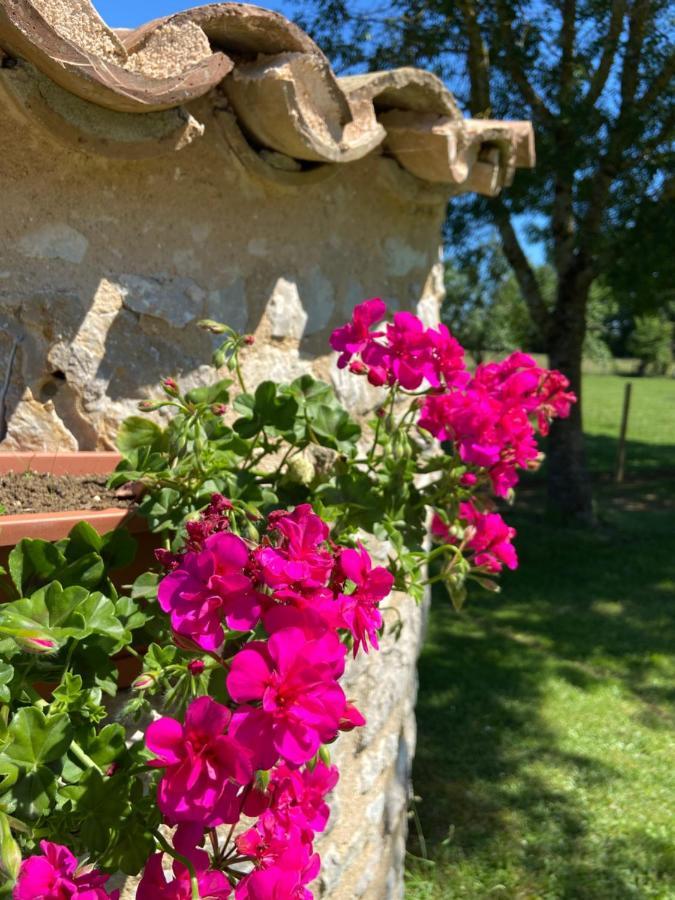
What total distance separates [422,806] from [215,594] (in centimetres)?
251

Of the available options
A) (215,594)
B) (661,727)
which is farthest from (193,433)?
(661,727)

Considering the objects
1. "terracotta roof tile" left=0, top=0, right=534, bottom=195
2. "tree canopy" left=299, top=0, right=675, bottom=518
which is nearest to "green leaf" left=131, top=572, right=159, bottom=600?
"terracotta roof tile" left=0, top=0, right=534, bottom=195

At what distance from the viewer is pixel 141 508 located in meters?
1.50

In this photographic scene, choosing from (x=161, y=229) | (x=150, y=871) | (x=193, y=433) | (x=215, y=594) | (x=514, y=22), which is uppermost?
(x=514, y=22)

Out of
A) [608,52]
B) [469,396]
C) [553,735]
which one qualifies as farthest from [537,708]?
[608,52]

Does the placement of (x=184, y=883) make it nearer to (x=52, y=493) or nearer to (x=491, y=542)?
(x=52, y=493)

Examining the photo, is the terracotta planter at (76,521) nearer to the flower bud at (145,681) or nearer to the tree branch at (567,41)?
the flower bud at (145,681)

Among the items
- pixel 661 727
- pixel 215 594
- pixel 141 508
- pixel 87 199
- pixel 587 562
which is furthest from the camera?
pixel 587 562

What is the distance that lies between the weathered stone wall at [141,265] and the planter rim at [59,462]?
0.25ft

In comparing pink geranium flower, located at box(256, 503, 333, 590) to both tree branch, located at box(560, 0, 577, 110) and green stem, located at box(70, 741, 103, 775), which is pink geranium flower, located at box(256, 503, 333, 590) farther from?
tree branch, located at box(560, 0, 577, 110)

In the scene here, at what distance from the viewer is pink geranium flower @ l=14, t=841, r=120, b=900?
3.28 feet

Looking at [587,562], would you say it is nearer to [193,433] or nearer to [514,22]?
[514,22]

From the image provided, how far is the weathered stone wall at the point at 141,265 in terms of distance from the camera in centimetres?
165

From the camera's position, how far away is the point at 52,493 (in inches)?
62.4
